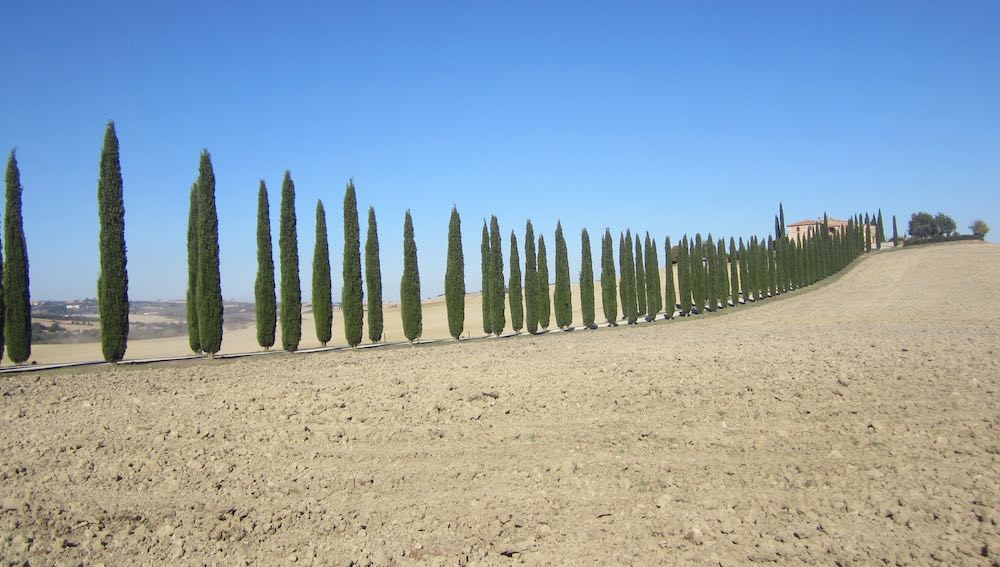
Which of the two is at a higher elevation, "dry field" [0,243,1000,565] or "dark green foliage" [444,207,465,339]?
"dark green foliage" [444,207,465,339]

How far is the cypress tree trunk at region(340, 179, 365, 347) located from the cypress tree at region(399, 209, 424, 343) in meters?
2.33

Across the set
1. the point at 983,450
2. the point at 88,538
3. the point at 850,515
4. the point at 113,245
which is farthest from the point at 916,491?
the point at 113,245

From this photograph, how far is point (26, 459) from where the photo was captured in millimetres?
8609

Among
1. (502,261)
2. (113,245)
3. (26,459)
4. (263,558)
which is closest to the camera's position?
(263,558)

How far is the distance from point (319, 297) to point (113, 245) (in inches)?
352

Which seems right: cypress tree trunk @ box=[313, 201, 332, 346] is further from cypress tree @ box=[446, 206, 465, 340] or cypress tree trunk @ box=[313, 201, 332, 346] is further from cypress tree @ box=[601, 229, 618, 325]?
cypress tree @ box=[601, 229, 618, 325]

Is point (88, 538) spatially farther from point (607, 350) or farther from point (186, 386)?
point (607, 350)

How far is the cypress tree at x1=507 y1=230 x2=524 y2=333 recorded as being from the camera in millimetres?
36719

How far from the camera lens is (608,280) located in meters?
41.8

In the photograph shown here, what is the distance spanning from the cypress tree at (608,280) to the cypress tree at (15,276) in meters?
30.4

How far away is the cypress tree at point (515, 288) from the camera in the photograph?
→ 1446 inches

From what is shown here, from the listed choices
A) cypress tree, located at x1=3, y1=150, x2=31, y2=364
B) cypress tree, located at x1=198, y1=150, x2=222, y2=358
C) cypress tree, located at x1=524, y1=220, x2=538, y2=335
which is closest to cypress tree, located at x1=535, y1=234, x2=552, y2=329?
cypress tree, located at x1=524, y1=220, x2=538, y2=335

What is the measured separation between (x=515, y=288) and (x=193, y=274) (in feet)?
55.5

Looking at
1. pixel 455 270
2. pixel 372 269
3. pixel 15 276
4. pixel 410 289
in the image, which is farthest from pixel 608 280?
pixel 15 276
